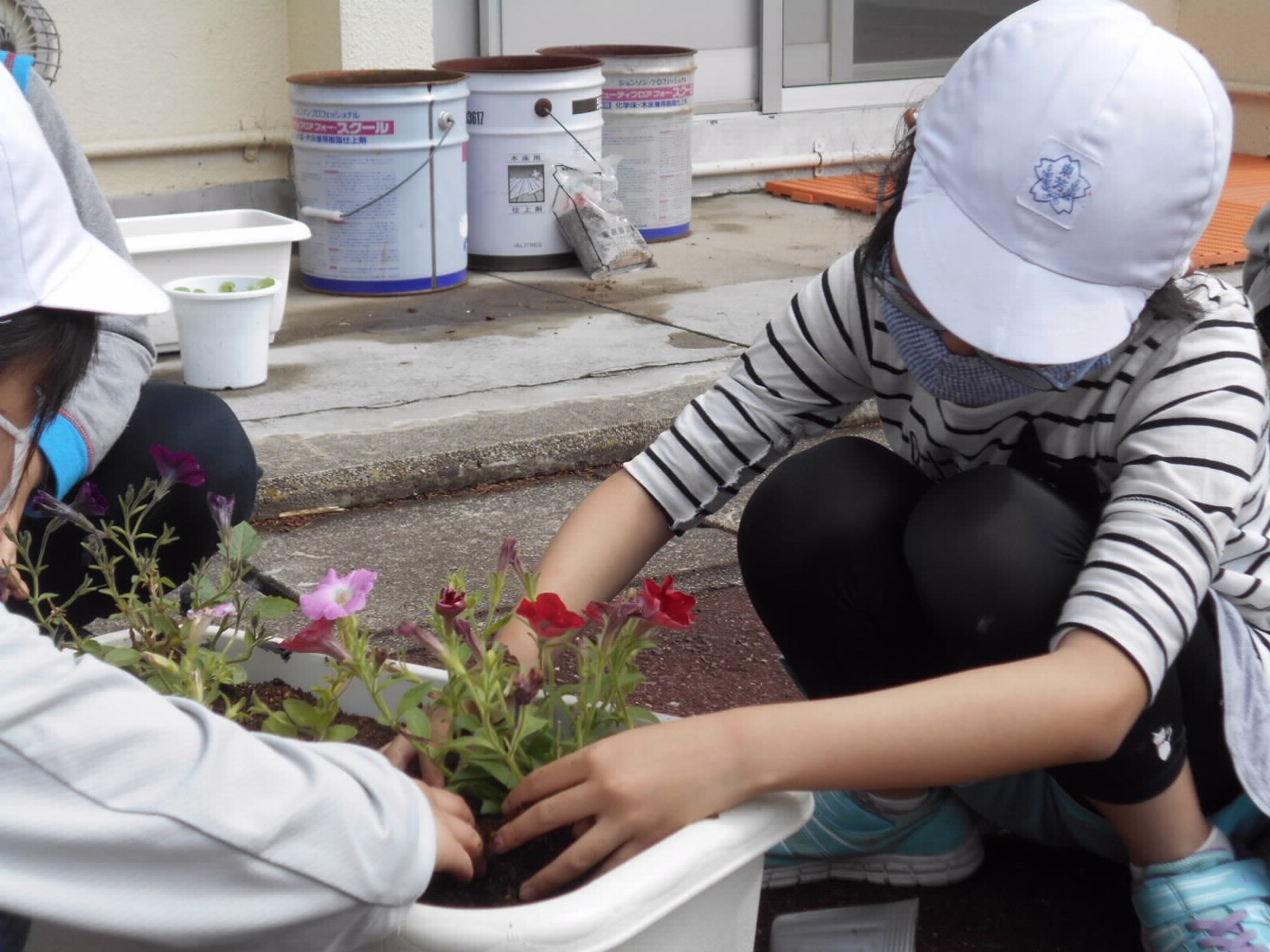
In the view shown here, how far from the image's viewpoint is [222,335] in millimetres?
3336

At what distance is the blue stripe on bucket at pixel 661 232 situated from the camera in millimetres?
5168

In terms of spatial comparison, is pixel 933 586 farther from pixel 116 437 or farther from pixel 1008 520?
pixel 116 437

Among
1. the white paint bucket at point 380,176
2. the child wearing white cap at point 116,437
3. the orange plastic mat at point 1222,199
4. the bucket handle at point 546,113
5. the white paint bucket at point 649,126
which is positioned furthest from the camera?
the white paint bucket at point 649,126

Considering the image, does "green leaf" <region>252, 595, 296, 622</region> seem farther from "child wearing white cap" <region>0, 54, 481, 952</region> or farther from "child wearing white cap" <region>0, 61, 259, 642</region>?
"child wearing white cap" <region>0, 61, 259, 642</region>

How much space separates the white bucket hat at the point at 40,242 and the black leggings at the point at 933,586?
771 mm

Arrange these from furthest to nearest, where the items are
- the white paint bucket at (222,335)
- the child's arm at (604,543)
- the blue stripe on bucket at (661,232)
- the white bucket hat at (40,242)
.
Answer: the blue stripe on bucket at (661,232) < the white paint bucket at (222,335) < the child's arm at (604,543) < the white bucket hat at (40,242)

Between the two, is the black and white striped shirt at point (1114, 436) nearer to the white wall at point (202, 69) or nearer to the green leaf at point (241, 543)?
the green leaf at point (241, 543)

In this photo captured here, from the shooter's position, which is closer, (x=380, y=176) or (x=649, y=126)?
(x=380, y=176)

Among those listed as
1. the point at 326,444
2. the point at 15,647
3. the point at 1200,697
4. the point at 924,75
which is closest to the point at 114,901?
the point at 15,647

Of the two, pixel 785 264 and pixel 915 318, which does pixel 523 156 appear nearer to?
pixel 785 264

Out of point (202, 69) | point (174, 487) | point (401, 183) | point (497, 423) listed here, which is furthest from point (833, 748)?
point (202, 69)

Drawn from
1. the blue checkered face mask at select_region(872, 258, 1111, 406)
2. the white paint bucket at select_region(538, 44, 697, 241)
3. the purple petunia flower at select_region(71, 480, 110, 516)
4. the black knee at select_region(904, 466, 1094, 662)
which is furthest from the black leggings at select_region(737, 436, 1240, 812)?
the white paint bucket at select_region(538, 44, 697, 241)

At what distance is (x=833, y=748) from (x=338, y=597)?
1.38 ft

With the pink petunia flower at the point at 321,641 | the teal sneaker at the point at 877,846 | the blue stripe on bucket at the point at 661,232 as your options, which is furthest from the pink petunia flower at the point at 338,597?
the blue stripe on bucket at the point at 661,232
